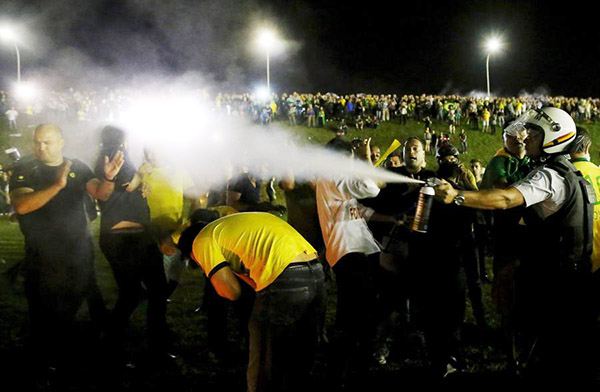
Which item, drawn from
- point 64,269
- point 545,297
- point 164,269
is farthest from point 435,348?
point 64,269

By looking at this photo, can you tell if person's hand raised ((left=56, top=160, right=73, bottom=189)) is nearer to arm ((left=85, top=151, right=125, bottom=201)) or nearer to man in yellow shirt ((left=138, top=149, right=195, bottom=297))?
arm ((left=85, top=151, right=125, bottom=201))

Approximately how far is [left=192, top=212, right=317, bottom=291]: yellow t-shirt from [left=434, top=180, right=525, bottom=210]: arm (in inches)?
41.7

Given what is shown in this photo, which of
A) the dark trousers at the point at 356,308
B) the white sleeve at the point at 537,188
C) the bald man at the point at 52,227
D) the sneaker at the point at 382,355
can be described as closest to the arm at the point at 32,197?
the bald man at the point at 52,227

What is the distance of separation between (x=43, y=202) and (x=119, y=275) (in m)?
0.97

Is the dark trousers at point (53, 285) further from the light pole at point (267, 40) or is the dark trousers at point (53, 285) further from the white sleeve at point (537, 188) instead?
the light pole at point (267, 40)

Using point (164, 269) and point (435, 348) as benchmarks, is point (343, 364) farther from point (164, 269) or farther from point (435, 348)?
point (164, 269)

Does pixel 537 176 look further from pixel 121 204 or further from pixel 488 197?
pixel 121 204

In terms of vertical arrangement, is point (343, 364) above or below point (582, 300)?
below

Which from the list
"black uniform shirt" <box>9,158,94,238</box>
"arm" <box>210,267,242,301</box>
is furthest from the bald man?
"arm" <box>210,267,242,301</box>

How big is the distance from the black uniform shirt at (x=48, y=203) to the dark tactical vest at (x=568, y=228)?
3697 mm

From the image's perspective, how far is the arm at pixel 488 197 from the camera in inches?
132

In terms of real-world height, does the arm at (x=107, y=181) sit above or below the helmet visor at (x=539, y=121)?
below

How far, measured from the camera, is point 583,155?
4105 millimetres

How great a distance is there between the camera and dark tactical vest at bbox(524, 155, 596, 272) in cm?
345
